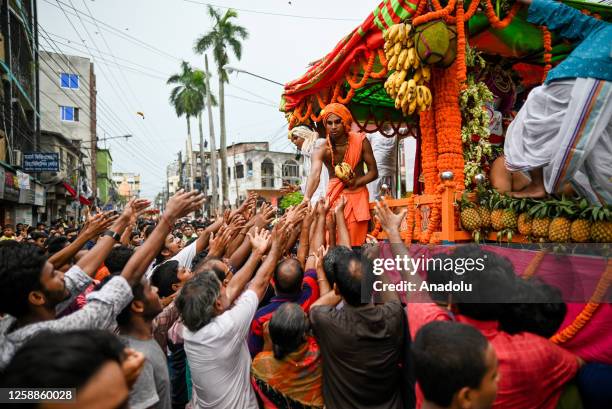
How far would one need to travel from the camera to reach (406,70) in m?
4.20

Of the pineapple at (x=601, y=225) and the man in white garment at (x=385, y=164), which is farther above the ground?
the man in white garment at (x=385, y=164)

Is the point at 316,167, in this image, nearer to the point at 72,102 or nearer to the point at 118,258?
the point at 118,258

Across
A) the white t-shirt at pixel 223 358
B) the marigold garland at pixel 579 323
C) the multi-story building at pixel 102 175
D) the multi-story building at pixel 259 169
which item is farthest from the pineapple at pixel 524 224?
the multi-story building at pixel 102 175

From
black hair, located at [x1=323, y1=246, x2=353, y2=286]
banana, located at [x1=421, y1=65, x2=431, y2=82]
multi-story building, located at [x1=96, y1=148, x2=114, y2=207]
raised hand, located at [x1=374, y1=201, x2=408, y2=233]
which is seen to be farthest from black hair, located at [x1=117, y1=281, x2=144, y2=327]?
multi-story building, located at [x1=96, y1=148, x2=114, y2=207]

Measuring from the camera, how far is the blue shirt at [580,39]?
10.4 feet

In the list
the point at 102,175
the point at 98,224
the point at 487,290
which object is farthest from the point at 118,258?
the point at 102,175

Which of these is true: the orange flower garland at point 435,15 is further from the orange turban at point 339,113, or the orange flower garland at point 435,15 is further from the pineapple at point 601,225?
the pineapple at point 601,225

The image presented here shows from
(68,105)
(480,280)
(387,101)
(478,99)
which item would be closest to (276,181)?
(68,105)

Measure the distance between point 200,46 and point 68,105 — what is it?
51.9 ft

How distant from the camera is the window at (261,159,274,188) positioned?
4484 centimetres

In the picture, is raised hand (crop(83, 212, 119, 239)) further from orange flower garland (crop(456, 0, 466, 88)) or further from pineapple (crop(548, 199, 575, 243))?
orange flower garland (crop(456, 0, 466, 88))

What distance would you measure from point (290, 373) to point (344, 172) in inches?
107

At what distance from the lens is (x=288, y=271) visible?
2701 millimetres

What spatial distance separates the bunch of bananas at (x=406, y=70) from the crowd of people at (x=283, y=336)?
2.04m
